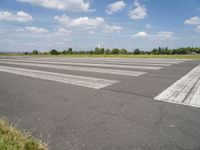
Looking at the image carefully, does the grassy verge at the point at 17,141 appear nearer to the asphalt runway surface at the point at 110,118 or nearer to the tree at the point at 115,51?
the asphalt runway surface at the point at 110,118

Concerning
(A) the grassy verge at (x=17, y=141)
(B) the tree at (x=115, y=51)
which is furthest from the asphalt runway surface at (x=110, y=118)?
(B) the tree at (x=115, y=51)

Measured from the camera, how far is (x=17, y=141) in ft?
9.25

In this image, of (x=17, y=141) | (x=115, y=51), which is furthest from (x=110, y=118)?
(x=115, y=51)

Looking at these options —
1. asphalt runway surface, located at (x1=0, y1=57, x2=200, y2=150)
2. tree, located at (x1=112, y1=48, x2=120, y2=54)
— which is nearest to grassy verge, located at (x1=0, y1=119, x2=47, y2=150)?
asphalt runway surface, located at (x1=0, y1=57, x2=200, y2=150)

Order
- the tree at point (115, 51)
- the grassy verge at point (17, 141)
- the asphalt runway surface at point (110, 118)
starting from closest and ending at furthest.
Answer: the grassy verge at point (17, 141) < the asphalt runway surface at point (110, 118) < the tree at point (115, 51)

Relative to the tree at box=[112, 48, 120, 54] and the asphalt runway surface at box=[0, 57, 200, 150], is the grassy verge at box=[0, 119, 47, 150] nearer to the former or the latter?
the asphalt runway surface at box=[0, 57, 200, 150]

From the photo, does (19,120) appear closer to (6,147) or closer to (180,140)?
(6,147)

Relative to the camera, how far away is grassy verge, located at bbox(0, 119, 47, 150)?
2648mm

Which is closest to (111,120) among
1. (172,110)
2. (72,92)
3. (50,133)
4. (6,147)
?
(50,133)

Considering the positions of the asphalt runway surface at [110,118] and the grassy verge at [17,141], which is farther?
the asphalt runway surface at [110,118]

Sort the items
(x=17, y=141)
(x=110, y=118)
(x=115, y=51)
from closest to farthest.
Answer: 1. (x=17, y=141)
2. (x=110, y=118)
3. (x=115, y=51)

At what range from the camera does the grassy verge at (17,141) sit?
104 inches

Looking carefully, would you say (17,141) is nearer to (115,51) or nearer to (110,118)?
(110,118)

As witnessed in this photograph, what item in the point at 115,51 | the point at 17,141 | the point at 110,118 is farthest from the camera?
the point at 115,51
